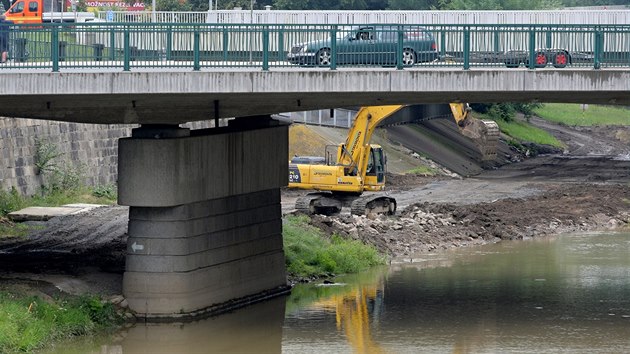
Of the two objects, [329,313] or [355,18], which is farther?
[355,18]

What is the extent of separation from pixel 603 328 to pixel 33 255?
16.8 metres

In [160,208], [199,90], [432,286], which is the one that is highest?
[199,90]

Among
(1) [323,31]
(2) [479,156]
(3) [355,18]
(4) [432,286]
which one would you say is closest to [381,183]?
(3) [355,18]

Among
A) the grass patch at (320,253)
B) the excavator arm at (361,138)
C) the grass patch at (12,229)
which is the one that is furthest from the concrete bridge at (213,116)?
the excavator arm at (361,138)

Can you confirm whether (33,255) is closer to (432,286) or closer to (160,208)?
(160,208)

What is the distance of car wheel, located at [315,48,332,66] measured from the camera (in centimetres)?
3772


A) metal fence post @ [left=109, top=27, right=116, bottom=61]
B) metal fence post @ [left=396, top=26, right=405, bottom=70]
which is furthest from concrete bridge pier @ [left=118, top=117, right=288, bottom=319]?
metal fence post @ [left=396, top=26, right=405, bottom=70]

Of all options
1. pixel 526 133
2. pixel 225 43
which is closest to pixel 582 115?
pixel 526 133

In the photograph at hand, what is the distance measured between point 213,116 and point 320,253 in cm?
850

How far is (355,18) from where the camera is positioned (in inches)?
2403

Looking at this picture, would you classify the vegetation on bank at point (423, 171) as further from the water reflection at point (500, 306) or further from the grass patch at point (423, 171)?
the water reflection at point (500, 306)

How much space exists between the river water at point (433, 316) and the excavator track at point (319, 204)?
7.63 metres

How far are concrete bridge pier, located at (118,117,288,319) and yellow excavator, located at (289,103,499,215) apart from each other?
15.7m

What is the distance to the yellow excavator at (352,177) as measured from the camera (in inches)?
2299
